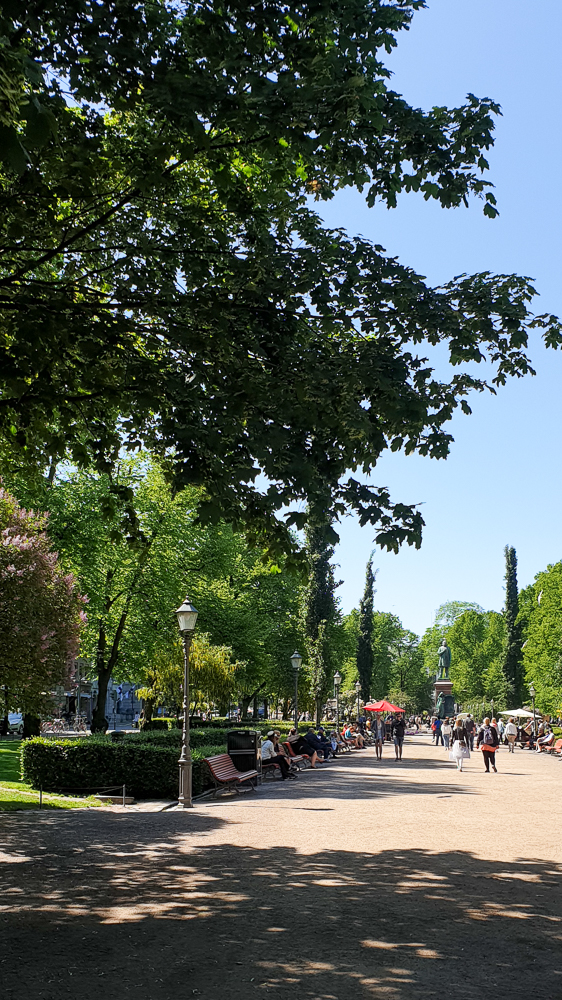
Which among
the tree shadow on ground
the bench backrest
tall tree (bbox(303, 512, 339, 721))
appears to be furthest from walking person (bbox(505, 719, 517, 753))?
the tree shadow on ground

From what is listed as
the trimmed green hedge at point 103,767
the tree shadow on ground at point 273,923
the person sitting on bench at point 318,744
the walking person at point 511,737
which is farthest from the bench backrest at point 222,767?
the walking person at point 511,737

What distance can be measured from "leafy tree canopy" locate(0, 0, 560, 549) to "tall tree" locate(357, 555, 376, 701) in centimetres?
6540

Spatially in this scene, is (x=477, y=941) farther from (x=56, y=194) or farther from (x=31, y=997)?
(x=56, y=194)

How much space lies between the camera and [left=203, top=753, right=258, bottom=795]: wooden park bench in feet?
67.7

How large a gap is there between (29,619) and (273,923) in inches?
377

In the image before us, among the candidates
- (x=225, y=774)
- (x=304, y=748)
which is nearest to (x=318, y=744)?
(x=304, y=748)

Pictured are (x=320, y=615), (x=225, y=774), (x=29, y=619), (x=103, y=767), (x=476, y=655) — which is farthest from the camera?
(x=476, y=655)

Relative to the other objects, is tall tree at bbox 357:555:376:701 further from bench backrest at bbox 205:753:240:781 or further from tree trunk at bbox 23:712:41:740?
bench backrest at bbox 205:753:240:781

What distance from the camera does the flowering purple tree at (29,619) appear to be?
52.7 ft

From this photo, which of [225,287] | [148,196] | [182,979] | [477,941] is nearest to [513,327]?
[225,287]

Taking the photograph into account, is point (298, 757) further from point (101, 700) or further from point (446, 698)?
point (446, 698)

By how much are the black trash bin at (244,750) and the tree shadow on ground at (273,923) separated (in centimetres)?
1284

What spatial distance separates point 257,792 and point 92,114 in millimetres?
16868

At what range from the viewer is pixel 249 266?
8.61 meters
